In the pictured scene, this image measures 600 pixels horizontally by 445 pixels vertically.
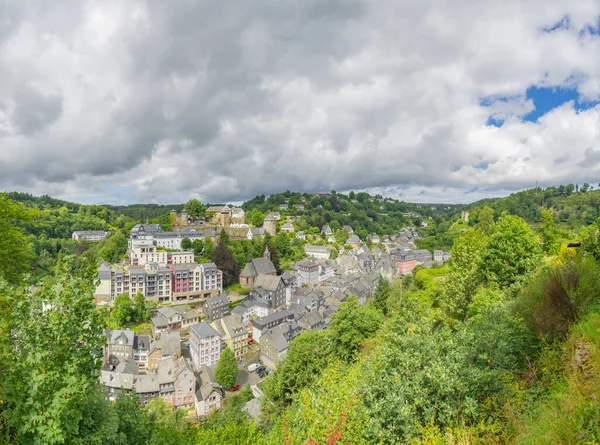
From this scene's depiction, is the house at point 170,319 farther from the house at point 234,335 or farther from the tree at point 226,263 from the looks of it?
the tree at point 226,263

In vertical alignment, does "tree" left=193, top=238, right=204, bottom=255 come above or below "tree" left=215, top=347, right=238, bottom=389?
Result: above

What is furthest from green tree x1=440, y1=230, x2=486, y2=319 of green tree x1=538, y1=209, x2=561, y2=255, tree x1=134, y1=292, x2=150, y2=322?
tree x1=134, y1=292, x2=150, y2=322

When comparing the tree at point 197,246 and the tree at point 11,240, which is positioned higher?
the tree at point 11,240

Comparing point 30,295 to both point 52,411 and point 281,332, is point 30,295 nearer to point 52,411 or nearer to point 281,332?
point 52,411

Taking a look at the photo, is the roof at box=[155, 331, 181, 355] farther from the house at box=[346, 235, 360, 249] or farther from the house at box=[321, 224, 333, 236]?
the house at box=[321, 224, 333, 236]

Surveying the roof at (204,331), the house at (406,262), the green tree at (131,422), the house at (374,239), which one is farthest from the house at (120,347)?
the house at (374,239)

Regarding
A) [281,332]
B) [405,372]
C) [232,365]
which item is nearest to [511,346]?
[405,372]
